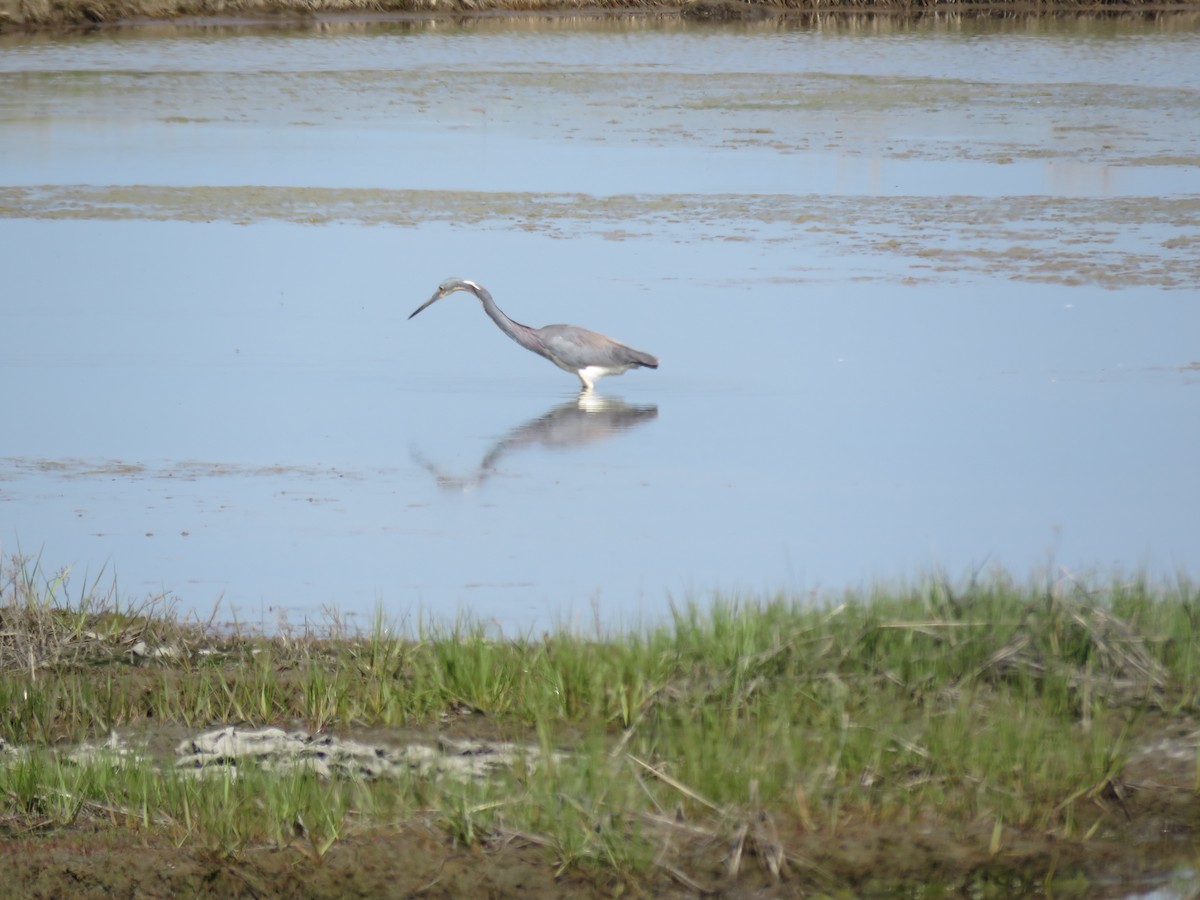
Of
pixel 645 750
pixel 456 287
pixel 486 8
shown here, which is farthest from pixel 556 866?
pixel 486 8

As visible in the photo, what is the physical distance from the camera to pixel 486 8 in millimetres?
31000

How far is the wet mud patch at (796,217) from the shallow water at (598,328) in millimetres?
50

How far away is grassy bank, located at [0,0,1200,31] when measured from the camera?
90.5ft

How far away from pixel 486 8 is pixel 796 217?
747 inches

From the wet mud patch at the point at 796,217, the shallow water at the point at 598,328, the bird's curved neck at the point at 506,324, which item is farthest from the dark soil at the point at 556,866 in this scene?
the wet mud patch at the point at 796,217

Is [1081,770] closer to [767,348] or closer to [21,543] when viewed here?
[21,543]

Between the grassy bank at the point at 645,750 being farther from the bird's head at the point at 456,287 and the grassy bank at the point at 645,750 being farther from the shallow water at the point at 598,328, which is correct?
the bird's head at the point at 456,287

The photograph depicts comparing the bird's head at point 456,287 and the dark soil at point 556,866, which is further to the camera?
the bird's head at point 456,287

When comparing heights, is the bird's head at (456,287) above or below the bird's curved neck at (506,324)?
above

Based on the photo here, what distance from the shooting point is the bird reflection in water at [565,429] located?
759 centimetres

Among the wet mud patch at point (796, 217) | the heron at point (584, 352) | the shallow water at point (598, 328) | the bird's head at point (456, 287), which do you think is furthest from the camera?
the wet mud patch at point (796, 217)

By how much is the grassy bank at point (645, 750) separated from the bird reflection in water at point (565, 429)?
2.24 meters

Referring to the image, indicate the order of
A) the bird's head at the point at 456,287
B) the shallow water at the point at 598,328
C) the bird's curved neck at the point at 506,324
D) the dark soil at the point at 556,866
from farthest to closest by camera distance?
1. the bird's head at the point at 456,287
2. the bird's curved neck at the point at 506,324
3. the shallow water at the point at 598,328
4. the dark soil at the point at 556,866

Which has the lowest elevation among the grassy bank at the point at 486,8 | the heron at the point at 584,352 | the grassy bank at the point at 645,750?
the grassy bank at the point at 645,750
